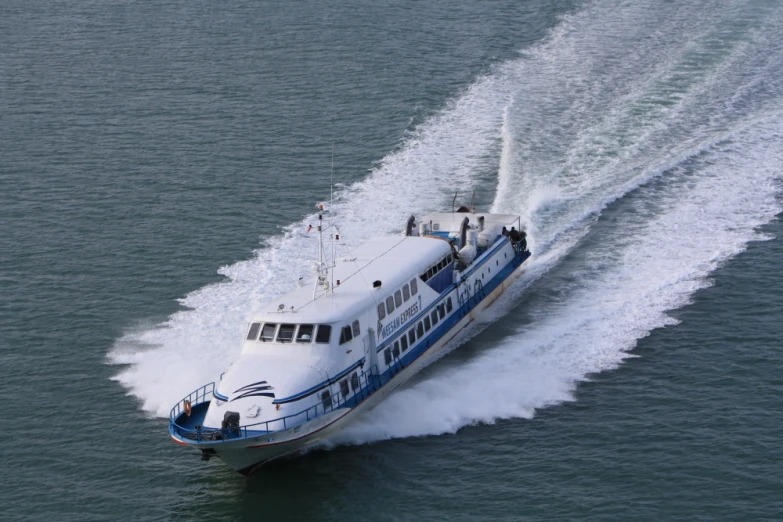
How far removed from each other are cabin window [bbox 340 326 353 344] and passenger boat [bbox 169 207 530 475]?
0.13 ft

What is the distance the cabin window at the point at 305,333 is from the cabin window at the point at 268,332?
1000mm

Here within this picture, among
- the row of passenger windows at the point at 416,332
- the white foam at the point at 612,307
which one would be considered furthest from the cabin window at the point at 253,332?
the row of passenger windows at the point at 416,332

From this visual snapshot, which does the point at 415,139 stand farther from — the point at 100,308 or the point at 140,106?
the point at 100,308

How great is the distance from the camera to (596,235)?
2479 inches

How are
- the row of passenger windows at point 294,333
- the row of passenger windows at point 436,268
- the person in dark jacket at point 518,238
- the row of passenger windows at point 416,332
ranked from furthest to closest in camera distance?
the person in dark jacket at point 518,238, the row of passenger windows at point 436,268, the row of passenger windows at point 416,332, the row of passenger windows at point 294,333

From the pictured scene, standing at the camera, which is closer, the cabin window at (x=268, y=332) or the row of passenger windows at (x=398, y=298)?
the cabin window at (x=268, y=332)

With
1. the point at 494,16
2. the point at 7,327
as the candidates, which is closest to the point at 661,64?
the point at 494,16

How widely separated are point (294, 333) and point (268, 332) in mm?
1089

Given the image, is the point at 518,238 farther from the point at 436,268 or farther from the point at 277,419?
the point at 277,419

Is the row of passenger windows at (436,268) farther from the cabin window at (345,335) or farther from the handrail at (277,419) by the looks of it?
the cabin window at (345,335)

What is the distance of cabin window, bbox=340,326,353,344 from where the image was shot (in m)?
46.1

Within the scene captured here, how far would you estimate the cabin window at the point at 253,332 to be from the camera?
46.0m

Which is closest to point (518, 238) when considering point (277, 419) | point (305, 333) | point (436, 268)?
point (436, 268)

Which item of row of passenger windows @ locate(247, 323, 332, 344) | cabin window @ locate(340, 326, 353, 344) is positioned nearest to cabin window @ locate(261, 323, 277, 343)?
row of passenger windows @ locate(247, 323, 332, 344)
